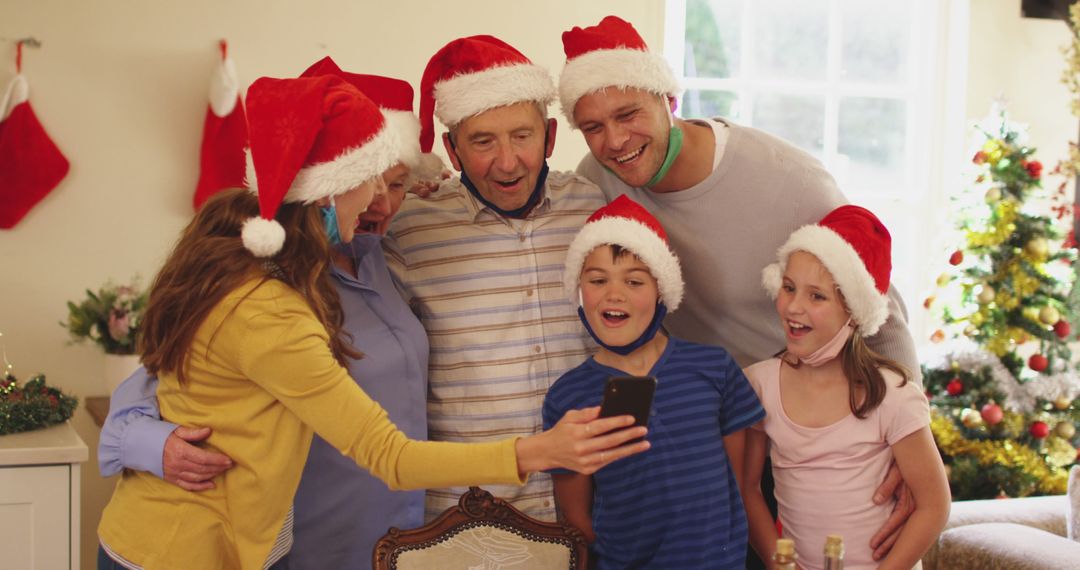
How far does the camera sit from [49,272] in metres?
3.83

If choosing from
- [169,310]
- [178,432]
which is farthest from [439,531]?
[169,310]

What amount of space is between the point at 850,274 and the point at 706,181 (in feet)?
1.25

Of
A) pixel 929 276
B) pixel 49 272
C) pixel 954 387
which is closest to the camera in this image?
pixel 49 272

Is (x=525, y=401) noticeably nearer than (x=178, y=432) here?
No

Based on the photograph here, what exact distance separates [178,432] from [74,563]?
1.26 metres

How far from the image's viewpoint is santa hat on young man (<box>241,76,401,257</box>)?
163 centimetres

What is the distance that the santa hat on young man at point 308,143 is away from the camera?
1.63 m

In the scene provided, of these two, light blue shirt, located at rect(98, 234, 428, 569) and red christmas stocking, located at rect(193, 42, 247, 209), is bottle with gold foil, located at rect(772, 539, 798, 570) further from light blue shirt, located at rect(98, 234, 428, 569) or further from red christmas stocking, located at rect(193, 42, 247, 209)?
red christmas stocking, located at rect(193, 42, 247, 209)

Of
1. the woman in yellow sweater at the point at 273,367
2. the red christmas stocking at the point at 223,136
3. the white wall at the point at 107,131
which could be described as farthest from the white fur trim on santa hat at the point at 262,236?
the white wall at the point at 107,131

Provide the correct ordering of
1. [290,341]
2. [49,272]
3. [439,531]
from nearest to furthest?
[290,341], [439,531], [49,272]

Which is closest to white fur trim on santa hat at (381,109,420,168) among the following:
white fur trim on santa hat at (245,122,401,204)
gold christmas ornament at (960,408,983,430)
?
white fur trim on santa hat at (245,122,401,204)

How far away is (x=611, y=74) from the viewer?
2129 millimetres

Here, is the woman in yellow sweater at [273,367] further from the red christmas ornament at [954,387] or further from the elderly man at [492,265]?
the red christmas ornament at [954,387]

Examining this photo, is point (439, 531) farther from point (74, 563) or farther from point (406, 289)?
point (74, 563)
